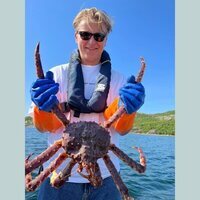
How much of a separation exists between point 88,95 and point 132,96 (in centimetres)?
47

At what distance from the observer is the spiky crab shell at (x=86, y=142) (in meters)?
2.21

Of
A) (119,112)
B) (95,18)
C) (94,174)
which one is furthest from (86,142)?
(95,18)

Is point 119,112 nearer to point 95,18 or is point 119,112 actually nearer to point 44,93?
point 44,93

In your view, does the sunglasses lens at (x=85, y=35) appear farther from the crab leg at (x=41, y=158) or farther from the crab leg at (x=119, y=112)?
the crab leg at (x=41, y=158)

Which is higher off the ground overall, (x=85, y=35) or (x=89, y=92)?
(x=85, y=35)

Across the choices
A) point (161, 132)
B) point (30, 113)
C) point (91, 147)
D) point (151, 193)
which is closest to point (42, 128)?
point (30, 113)

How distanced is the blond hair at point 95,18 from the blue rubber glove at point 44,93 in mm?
587

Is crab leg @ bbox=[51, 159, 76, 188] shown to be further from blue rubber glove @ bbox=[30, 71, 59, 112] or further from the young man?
blue rubber glove @ bbox=[30, 71, 59, 112]

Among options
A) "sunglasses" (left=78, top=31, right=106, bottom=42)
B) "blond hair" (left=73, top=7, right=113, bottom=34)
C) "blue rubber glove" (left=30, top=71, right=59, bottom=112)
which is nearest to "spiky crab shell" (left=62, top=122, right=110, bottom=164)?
"blue rubber glove" (left=30, top=71, right=59, bottom=112)

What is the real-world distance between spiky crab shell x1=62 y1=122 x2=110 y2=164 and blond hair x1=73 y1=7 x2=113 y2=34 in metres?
0.88

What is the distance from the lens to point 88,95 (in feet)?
9.00

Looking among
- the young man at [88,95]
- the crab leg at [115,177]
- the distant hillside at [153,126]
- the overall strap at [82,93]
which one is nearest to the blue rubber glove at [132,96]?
the young man at [88,95]

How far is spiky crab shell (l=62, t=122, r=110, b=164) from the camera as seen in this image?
2.21m

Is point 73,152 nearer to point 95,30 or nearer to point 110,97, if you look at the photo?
point 110,97
